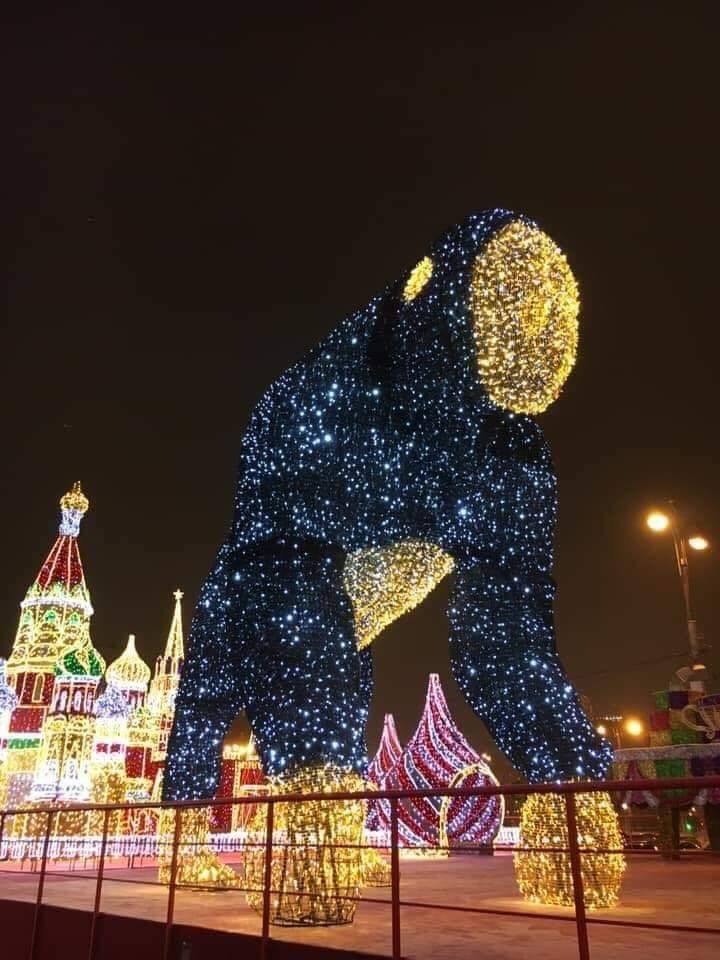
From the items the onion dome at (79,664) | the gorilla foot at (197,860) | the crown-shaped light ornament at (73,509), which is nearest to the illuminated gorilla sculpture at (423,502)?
the gorilla foot at (197,860)

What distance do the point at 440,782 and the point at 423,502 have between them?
6987 mm

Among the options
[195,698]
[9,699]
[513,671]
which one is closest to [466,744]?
[195,698]

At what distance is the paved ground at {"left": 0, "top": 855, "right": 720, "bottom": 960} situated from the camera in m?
2.99

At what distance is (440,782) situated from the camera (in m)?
10.1

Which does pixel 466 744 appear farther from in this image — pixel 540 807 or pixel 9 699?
pixel 9 699

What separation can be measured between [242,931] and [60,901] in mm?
1738

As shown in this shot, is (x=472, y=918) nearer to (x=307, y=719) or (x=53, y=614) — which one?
(x=307, y=719)

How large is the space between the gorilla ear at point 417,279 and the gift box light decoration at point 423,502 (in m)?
0.01

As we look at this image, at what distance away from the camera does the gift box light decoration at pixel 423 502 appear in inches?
142

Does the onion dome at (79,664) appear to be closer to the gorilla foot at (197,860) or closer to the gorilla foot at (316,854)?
the gorilla foot at (197,860)

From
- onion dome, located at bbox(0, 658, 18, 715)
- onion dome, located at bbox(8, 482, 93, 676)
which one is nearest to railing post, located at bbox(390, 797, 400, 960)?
onion dome, located at bbox(0, 658, 18, 715)

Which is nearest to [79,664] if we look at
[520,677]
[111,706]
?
[111,706]

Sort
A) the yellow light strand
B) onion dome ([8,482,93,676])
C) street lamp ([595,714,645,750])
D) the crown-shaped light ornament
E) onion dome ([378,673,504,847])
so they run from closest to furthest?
the yellow light strand → onion dome ([378,673,504,847]) → street lamp ([595,714,645,750]) → onion dome ([8,482,93,676]) → the crown-shaped light ornament

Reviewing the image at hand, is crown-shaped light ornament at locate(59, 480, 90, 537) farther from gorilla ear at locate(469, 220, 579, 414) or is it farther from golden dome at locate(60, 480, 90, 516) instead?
gorilla ear at locate(469, 220, 579, 414)
